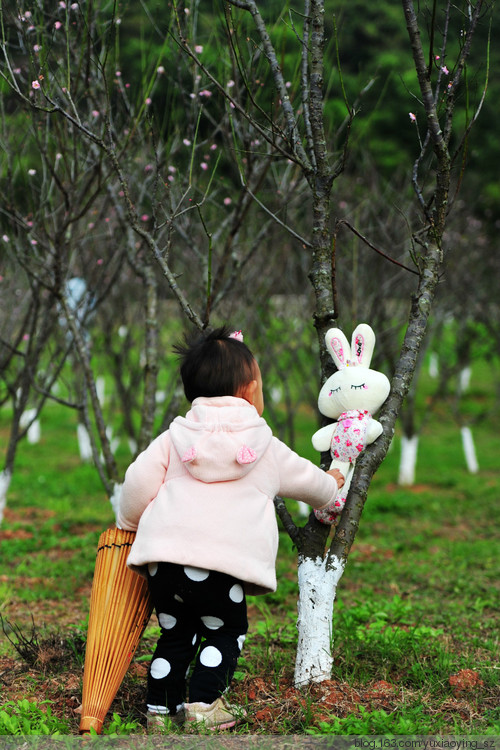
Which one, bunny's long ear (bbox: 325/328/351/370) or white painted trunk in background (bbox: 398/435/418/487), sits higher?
white painted trunk in background (bbox: 398/435/418/487)

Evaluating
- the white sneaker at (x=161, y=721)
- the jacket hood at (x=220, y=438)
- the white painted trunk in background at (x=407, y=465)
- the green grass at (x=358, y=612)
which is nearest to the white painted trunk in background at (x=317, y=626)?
the green grass at (x=358, y=612)

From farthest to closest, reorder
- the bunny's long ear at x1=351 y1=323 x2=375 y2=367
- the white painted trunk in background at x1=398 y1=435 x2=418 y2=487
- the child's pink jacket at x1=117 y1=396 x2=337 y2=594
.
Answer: the white painted trunk in background at x1=398 y1=435 x2=418 y2=487 → the bunny's long ear at x1=351 y1=323 x2=375 y2=367 → the child's pink jacket at x1=117 y1=396 x2=337 y2=594

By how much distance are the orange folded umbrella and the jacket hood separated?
499 mm

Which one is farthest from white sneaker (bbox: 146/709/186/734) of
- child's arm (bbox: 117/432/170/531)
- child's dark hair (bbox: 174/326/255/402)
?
child's dark hair (bbox: 174/326/255/402)

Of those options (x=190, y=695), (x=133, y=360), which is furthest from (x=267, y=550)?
(x=133, y=360)

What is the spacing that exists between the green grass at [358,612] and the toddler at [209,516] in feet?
0.72

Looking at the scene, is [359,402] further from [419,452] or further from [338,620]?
[419,452]

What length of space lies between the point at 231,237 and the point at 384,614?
2302mm

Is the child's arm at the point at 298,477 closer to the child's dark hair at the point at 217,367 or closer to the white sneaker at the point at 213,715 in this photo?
the child's dark hair at the point at 217,367

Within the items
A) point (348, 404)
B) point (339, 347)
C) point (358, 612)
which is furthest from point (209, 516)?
point (358, 612)

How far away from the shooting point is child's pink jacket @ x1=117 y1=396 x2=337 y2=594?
233cm

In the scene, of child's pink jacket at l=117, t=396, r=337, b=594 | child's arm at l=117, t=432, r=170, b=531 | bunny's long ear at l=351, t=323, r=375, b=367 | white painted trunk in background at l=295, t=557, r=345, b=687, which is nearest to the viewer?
child's pink jacket at l=117, t=396, r=337, b=594

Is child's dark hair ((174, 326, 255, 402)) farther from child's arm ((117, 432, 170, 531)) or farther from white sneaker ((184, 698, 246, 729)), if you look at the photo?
white sneaker ((184, 698, 246, 729))

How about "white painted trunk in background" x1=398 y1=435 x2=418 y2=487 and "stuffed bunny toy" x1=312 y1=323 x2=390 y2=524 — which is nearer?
"stuffed bunny toy" x1=312 y1=323 x2=390 y2=524
